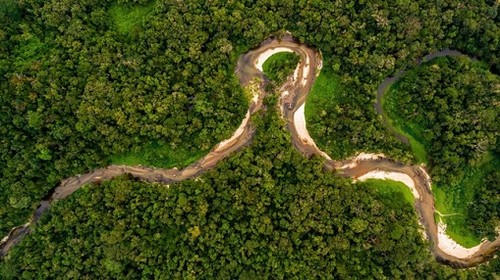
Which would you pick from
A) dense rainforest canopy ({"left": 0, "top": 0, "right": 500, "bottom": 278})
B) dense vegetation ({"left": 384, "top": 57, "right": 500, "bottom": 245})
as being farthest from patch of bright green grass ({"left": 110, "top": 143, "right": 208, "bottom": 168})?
dense vegetation ({"left": 384, "top": 57, "right": 500, "bottom": 245})

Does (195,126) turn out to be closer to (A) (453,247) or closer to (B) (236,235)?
(B) (236,235)

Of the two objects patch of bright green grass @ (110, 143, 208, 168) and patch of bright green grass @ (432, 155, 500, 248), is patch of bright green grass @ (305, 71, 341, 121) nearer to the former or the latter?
patch of bright green grass @ (110, 143, 208, 168)

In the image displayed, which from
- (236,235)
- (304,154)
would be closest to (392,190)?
(304,154)

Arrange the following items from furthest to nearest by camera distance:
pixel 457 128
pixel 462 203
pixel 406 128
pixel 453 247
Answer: pixel 406 128 → pixel 462 203 → pixel 453 247 → pixel 457 128

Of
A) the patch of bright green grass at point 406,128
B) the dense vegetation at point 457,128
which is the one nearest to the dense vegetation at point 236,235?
the dense vegetation at point 457,128

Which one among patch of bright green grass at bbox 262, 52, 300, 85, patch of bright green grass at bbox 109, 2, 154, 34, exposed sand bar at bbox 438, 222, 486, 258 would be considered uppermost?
patch of bright green grass at bbox 109, 2, 154, 34

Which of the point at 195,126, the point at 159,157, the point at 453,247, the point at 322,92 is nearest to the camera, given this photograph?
the point at 195,126

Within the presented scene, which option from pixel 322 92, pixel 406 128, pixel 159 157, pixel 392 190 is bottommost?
pixel 392 190

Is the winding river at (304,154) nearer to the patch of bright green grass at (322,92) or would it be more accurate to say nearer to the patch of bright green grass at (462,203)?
the patch of bright green grass at (322,92)
